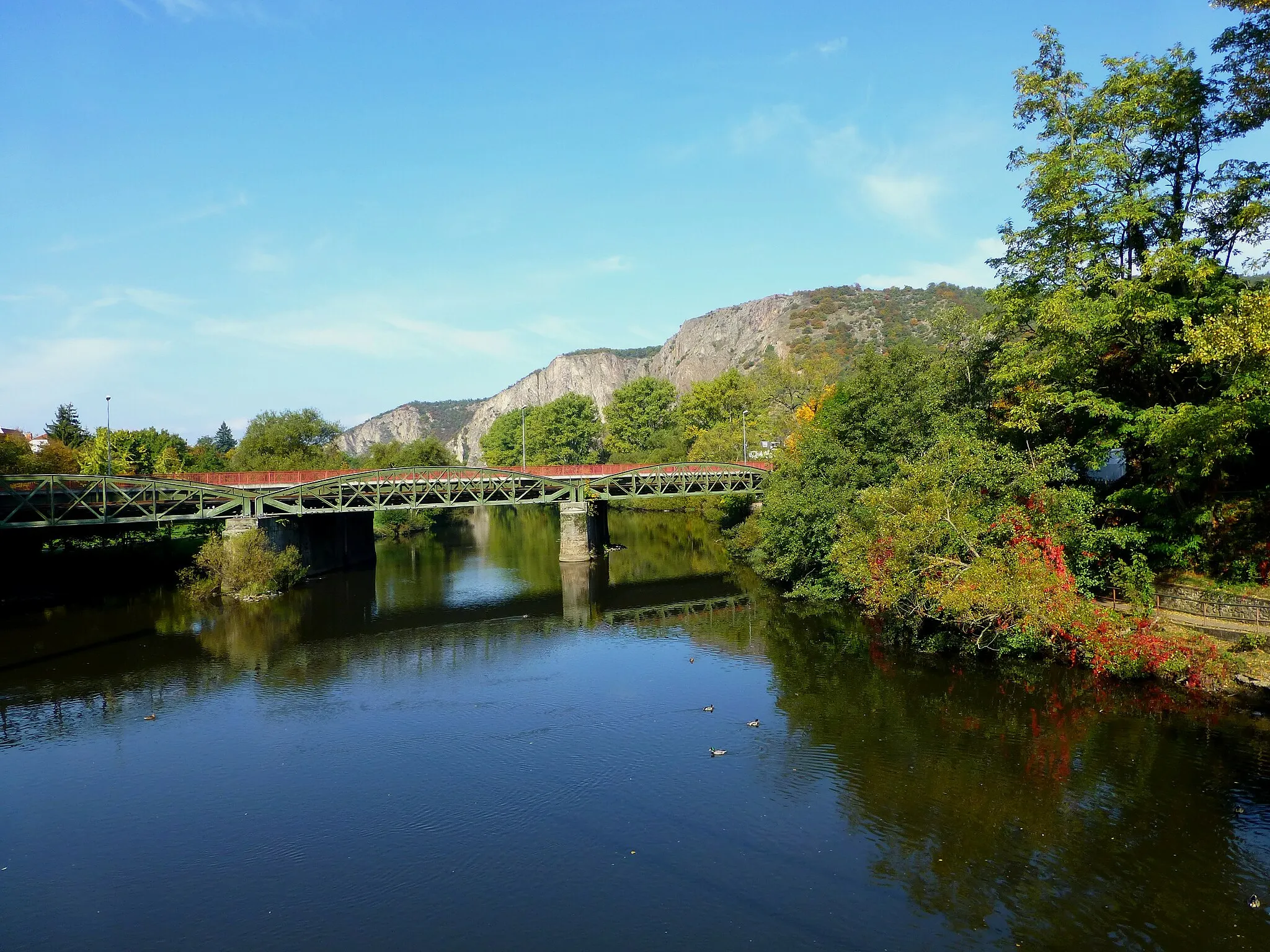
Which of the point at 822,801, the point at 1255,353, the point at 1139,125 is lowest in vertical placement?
the point at 822,801

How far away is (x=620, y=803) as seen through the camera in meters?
20.9

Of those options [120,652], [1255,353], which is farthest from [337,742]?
[1255,353]

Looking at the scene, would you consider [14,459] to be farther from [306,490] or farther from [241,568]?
[241,568]

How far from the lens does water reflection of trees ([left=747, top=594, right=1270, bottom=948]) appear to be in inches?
629

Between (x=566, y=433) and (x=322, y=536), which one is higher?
(x=566, y=433)

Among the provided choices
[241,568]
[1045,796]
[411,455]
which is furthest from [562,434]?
[1045,796]

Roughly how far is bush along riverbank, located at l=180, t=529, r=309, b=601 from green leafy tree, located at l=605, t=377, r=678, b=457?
7993 centimetres

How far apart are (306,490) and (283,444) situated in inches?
1071

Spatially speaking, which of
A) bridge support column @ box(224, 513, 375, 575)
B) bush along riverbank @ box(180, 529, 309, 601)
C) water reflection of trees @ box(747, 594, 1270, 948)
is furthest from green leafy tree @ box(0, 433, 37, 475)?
water reflection of trees @ box(747, 594, 1270, 948)

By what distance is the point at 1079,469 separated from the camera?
35031 millimetres

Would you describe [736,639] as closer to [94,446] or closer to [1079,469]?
[1079,469]

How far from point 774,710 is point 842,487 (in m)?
18.7

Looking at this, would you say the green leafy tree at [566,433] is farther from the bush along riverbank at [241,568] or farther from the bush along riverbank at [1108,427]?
the bush along riverbank at [1108,427]

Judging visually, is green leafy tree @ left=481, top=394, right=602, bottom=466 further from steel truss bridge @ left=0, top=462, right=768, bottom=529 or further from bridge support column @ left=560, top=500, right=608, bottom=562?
bridge support column @ left=560, top=500, right=608, bottom=562
